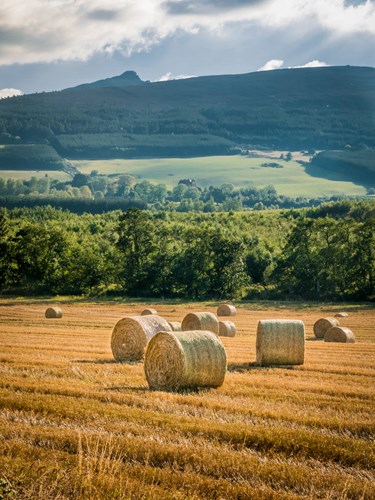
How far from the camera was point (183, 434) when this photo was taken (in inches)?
432

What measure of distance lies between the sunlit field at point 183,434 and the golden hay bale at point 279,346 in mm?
1171

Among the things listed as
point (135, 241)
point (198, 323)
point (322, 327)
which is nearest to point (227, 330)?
point (198, 323)

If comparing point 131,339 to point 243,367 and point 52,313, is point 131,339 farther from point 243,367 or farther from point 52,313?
point 52,313

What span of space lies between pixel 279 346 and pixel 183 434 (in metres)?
10.4

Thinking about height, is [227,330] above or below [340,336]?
below

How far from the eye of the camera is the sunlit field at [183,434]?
8.78 metres

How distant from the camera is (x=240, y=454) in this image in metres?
9.98

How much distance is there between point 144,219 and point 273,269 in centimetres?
1521

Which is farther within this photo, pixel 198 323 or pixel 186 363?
pixel 198 323

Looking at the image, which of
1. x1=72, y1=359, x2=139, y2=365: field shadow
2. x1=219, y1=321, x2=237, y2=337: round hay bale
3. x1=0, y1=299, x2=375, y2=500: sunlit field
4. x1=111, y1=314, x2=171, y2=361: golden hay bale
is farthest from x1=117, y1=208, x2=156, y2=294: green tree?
x1=0, y1=299, x2=375, y2=500: sunlit field

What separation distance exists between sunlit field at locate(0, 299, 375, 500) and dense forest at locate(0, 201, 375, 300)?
5195cm

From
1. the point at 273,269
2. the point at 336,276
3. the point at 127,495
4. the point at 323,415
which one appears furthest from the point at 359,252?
the point at 127,495

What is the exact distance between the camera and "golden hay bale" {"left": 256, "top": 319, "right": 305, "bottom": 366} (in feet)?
68.5

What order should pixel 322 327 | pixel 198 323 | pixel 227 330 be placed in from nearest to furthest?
pixel 198 323
pixel 227 330
pixel 322 327
